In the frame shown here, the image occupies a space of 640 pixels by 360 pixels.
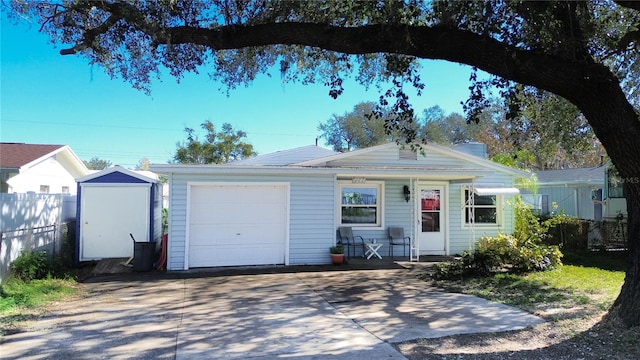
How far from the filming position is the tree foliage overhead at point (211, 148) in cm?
3453

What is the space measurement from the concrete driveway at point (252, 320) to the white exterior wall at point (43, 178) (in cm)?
938

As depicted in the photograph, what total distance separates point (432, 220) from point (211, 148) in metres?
24.3

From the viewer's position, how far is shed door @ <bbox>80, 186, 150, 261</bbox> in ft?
38.8

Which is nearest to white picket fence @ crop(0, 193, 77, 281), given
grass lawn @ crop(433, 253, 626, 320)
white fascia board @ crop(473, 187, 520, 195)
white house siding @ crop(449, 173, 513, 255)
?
grass lawn @ crop(433, 253, 626, 320)

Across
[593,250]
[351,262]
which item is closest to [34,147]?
[351,262]

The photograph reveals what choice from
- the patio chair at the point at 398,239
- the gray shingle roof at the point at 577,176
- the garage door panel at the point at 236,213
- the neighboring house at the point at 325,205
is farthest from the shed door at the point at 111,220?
the gray shingle roof at the point at 577,176

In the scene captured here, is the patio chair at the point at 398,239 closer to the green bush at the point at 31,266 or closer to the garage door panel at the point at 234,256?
the garage door panel at the point at 234,256

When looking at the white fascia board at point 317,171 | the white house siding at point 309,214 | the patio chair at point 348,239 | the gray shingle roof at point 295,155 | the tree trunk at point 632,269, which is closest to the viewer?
the tree trunk at point 632,269

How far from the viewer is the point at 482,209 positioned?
14250mm

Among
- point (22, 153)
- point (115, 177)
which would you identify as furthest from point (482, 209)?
point (22, 153)

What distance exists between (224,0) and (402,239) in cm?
864

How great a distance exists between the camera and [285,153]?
66.6ft

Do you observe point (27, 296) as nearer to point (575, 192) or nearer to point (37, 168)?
point (37, 168)

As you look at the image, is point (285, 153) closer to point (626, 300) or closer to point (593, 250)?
point (593, 250)
